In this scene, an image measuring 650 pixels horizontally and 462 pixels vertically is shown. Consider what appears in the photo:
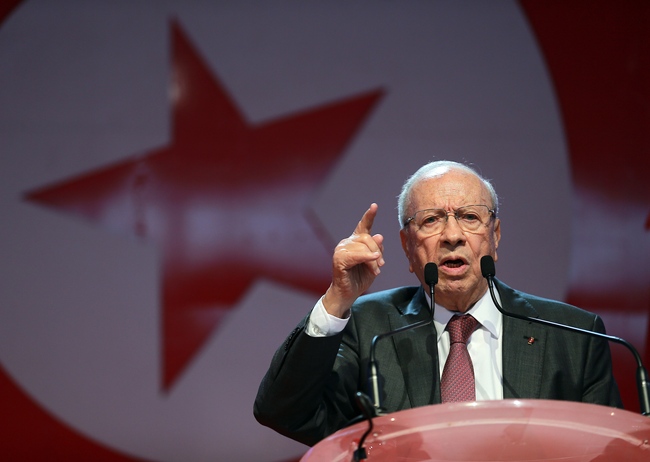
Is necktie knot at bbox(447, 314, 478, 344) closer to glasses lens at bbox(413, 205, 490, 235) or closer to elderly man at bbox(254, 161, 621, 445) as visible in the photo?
elderly man at bbox(254, 161, 621, 445)

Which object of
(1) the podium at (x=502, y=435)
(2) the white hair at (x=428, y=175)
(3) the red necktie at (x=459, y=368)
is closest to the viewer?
(1) the podium at (x=502, y=435)

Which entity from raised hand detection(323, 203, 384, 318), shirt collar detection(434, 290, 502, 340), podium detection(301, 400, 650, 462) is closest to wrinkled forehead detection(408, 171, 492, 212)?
shirt collar detection(434, 290, 502, 340)

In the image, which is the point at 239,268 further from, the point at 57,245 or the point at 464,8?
the point at 464,8

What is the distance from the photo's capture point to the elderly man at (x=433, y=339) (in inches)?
63.5

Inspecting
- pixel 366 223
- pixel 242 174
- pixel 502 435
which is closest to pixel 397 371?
pixel 366 223

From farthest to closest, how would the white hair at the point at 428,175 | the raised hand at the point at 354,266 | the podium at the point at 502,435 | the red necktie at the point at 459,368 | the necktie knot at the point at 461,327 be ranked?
the white hair at the point at 428,175, the necktie knot at the point at 461,327, the red necktie at the point at 459,368, the raised hand at the point at 354,266, the podium at the point at 502,435

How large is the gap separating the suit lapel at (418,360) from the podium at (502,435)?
0.68m

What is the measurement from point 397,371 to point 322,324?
280 mm

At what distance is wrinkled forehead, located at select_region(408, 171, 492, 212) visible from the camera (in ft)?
6.23

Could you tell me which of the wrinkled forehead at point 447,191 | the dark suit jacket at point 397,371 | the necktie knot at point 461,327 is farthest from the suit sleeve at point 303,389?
the wrinkled forehead at point 447,191

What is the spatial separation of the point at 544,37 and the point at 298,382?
2230mm

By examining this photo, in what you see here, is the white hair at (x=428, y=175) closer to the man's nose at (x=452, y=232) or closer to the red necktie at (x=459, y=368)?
the man's nose at (x=452, y=232)

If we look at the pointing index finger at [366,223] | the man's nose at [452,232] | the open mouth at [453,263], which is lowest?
the open mouth at [453,263]

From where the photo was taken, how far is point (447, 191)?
1.90 m
